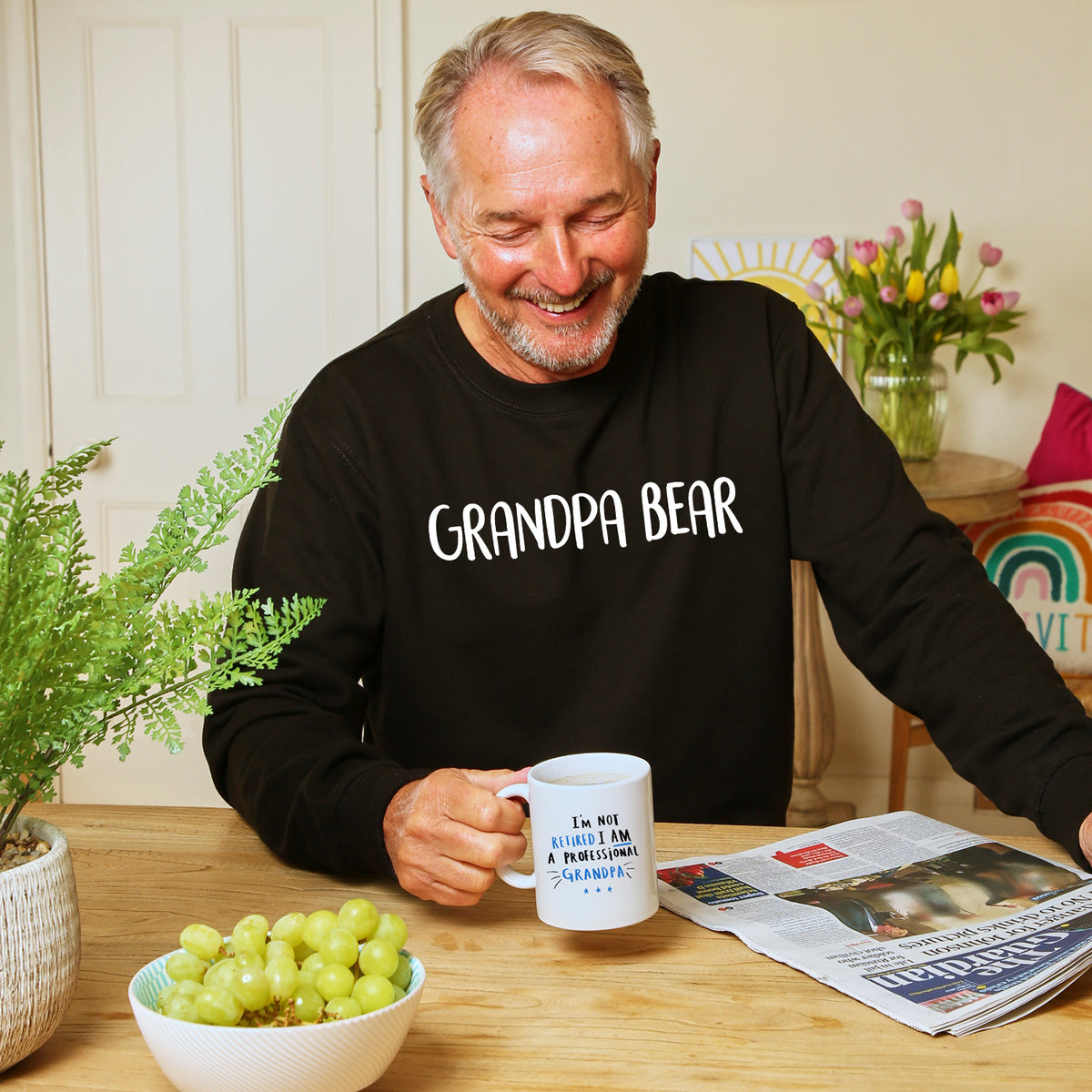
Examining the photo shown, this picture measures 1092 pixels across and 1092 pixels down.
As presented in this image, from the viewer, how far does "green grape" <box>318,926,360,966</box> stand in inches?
26.6

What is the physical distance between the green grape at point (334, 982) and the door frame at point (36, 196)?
103 inches

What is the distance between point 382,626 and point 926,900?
707 millimetres

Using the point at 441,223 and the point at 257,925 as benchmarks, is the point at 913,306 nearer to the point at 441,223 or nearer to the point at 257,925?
the point at 441,223

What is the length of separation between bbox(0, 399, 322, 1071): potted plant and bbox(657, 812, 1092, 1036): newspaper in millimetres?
427

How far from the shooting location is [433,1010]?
2.60 feet

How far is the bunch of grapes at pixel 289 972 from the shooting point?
648mm

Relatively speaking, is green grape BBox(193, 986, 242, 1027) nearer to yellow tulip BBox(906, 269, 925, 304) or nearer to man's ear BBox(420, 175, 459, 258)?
man's ear BBox(420, 175, 459, 258)

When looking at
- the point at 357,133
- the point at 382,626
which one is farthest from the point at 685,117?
the point at 382,626

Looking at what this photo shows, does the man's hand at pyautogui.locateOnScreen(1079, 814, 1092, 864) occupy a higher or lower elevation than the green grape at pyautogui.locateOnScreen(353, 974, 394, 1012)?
lower

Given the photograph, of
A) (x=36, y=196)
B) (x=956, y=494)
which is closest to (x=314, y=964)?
(x=956, y=494)

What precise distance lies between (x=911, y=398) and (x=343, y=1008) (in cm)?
239

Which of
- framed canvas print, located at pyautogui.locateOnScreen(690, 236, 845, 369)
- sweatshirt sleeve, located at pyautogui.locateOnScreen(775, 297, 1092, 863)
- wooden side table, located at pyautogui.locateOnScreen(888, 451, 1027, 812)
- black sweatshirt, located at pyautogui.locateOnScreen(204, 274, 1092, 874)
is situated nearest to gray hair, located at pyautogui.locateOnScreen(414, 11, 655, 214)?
black sweatshirt, located at pyautogui.locateOnScreen(204, 274, 1092, 874)

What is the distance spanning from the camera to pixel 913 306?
2715 mm

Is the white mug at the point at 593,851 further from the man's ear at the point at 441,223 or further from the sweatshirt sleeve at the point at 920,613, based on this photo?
the man's ear at the point at 441,223
